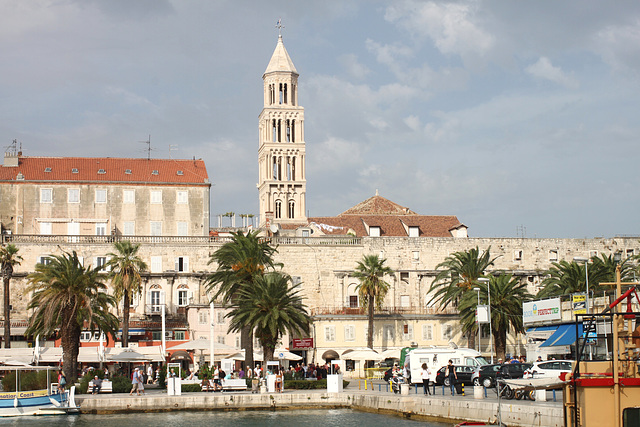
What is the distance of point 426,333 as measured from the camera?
7300 centimetres

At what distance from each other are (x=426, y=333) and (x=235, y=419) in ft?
114

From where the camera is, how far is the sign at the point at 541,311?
52969 mm

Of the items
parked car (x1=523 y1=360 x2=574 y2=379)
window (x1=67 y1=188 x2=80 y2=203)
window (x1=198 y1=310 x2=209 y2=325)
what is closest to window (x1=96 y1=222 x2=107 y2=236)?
window (x1=67 y1=188 x2=80 y2=203)

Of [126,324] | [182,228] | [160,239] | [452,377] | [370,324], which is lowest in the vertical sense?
[452,377]

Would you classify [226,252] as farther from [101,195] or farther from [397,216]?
[397,216]

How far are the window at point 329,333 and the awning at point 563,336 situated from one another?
2307 centimetres

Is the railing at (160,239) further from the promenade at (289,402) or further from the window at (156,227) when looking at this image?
the promenade at (289,402)

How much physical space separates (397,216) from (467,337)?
18874 mm

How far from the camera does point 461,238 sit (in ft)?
266

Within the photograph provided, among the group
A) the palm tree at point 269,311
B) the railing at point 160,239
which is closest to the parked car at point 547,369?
the palm tree at point 269,311

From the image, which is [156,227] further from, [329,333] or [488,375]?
[488,375]

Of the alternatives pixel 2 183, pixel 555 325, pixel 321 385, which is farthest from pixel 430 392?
pixel 2 183

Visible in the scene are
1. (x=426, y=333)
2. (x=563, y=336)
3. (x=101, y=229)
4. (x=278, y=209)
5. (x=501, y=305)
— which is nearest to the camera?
(x=563, y=336)

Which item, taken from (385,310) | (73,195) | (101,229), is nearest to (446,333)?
(385,310)
